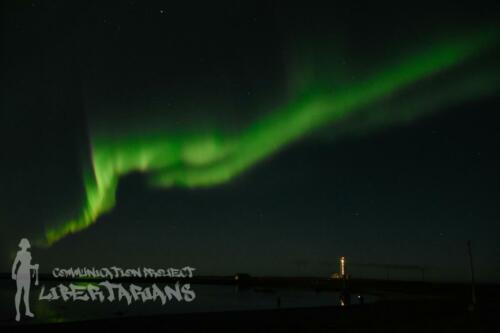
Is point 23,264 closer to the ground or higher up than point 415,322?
higher up

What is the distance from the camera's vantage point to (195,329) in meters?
21.7

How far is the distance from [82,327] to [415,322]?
677 inches

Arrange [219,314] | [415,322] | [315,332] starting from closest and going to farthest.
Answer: [315,332]
[415,322]
[219,314]

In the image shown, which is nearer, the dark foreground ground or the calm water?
the dark foreground ground

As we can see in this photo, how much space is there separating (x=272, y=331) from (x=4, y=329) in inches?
478

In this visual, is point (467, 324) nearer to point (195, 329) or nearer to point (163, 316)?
point (195, 329)

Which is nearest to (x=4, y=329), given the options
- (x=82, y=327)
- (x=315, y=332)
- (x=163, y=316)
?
(x=82, y=327)

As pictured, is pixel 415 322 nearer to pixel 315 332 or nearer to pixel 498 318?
pixel 498 318

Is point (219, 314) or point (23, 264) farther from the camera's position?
point (219, 314)

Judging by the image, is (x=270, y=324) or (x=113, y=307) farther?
(x=113, y=307)

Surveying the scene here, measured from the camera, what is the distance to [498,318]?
2709cm

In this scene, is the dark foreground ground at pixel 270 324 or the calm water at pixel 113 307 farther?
the calm water at pixel 113 307

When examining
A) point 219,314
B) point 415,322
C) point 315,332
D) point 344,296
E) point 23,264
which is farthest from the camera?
point 344,296

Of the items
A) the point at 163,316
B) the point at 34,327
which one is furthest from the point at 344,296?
the point at 34,327
